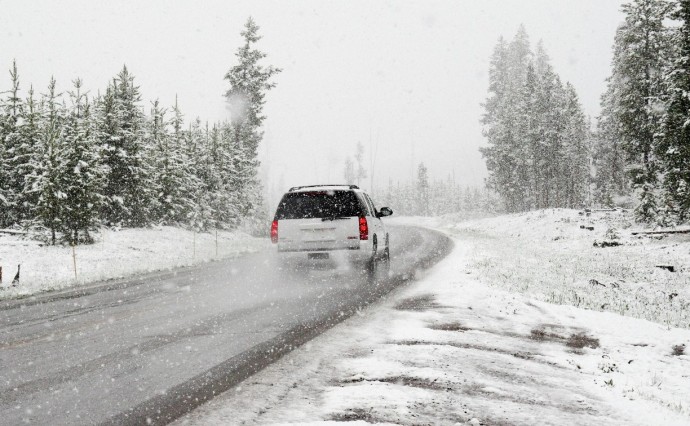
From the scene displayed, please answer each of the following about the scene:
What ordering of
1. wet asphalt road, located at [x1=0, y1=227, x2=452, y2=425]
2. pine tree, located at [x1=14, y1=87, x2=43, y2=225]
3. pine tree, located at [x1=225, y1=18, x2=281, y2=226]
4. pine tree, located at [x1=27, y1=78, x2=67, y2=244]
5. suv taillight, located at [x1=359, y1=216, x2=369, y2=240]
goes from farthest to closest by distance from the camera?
pine tree, located at [x1=225, y1=18, x2=281, y2=226], pine tree, located at [x1=14, y1=87, x2=43, y2=225], pine tree, located at [x1=27, y1=78, x2=67, y2=244], suv taillight, located at [x1=359, y1=216, x2=369, y2=240], wet asphalt road, located at [x1=0, y1=227, x2=452, y2=425]

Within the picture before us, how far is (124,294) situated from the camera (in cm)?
927

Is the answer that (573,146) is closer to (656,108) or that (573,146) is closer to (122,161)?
(656,108)

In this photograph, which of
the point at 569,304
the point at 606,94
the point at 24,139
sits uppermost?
the point at 606,94

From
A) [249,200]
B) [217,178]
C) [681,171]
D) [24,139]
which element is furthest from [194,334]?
[249,200]

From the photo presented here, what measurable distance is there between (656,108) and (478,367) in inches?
929

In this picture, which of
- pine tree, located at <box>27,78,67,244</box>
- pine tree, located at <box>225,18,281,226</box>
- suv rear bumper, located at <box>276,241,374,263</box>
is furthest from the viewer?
pine tree, located at <box>225,18,281,226</box>

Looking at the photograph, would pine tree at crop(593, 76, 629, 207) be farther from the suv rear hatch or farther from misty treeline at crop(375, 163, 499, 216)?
misty treeline at crop(375, 163, 499, 216)

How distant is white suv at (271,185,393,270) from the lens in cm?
1076

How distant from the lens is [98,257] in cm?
1825

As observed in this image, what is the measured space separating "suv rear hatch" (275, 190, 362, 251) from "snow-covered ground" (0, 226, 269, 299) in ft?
15.8

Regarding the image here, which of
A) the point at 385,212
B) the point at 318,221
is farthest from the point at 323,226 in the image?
the point at 385,212

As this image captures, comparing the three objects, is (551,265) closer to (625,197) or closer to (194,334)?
(194,334)

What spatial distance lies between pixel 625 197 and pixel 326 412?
56.7 meters

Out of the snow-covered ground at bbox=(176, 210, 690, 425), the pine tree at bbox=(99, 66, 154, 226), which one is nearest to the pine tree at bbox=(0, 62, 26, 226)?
the pine tree at bbox=(99, 66, 154, 226)
